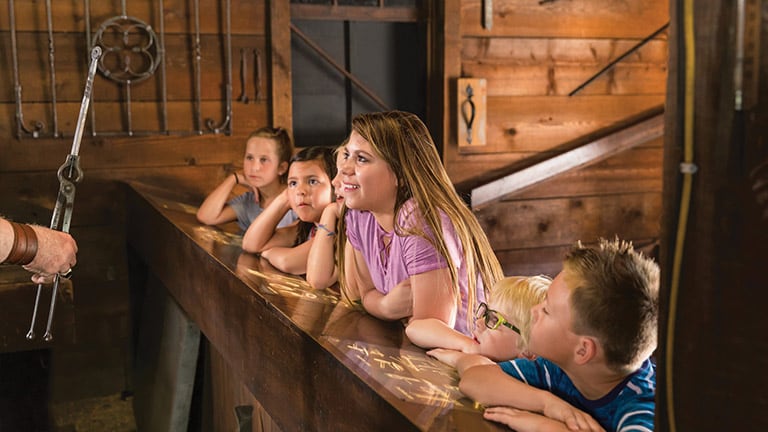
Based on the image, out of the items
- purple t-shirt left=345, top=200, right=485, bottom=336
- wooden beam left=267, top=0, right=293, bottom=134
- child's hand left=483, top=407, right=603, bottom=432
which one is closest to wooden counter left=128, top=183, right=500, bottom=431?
child's hand left=483, top=407, right=603, bottom=432

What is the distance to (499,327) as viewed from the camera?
1.36 metres

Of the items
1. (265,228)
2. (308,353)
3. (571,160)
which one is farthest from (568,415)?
(571,160)

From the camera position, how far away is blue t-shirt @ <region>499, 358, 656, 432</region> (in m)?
1.03

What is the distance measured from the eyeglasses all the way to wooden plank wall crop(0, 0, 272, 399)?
2930 mm

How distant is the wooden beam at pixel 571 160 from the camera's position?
455 cm

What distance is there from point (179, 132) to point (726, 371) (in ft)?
12.0

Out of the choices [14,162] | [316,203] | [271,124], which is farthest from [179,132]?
[316,203]

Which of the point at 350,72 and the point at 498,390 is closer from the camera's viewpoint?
the point at 498,390

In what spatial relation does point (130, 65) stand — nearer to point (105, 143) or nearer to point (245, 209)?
point (105, 143)

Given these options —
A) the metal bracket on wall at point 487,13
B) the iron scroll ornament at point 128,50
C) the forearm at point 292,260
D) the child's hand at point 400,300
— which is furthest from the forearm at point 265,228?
the metal bracket on wall at point 487,13

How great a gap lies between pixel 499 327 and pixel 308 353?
0.40 meters

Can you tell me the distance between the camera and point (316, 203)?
96.1 inches

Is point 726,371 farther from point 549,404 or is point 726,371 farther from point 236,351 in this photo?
point 236,351

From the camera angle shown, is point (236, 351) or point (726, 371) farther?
point (236, 351)
